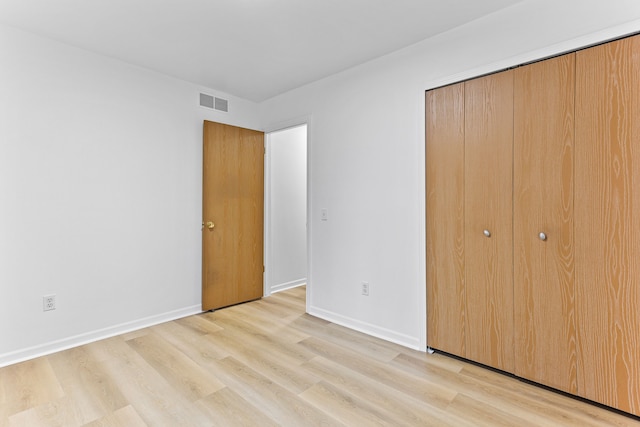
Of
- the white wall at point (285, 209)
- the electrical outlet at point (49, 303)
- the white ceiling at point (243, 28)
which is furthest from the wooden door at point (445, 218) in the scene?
the electrical outlet at point (49, 303)

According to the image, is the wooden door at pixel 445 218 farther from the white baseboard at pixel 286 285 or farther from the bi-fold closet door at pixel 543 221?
the white baseboard at pixel 286 285

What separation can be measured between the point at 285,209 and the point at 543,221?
3.04 metres

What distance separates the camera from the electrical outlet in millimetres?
2447

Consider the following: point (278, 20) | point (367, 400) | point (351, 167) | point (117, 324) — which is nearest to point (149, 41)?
point (278, 20)

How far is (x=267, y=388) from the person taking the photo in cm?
198

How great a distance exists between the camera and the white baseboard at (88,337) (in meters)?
2.31

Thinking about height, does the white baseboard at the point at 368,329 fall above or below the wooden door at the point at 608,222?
below

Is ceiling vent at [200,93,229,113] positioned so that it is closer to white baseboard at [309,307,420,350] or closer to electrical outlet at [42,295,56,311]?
electrical outlet at [42,295,56,311]

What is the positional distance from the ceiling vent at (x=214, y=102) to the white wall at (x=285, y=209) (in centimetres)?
62

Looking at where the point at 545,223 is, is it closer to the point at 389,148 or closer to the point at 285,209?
the point at 389,148

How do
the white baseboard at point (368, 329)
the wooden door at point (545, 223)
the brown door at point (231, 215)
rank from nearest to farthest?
the wooden door at point (545, 223) < the white baseboard at point (368, 329) < the brown door at point (231, 215)

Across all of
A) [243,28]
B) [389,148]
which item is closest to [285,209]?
[389,148]

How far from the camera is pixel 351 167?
2.98 metres

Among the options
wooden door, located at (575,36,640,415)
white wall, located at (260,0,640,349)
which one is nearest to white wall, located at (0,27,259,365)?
white wall, located at (260,0,640,349)
